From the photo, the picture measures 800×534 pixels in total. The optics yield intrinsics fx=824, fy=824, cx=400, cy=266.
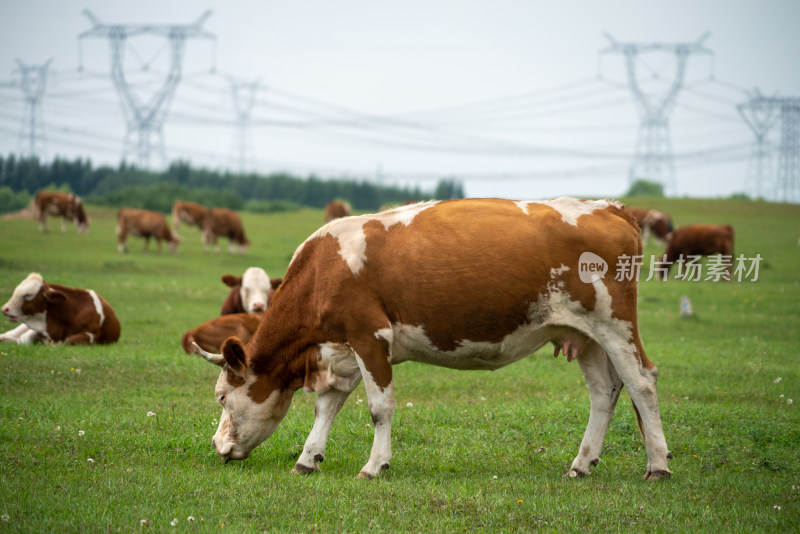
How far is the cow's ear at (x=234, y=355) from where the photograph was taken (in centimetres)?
747

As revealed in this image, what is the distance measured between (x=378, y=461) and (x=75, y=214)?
42233 millimetres

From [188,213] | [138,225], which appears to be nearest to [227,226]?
[188,213]

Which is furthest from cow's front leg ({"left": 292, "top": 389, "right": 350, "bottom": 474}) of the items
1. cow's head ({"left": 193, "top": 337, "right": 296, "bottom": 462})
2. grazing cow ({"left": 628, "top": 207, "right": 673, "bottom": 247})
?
grazing cow ({"left": 628, "top": 207, "right": 673, "bottom": 247})

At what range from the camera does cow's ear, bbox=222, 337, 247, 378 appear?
7.47m

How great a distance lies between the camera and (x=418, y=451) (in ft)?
26.6

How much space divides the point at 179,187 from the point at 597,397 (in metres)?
63.3

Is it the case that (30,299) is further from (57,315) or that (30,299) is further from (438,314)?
(438,314)

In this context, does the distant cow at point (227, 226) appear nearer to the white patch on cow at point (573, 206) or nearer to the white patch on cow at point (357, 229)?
the white patch on cow at point (357, 229)

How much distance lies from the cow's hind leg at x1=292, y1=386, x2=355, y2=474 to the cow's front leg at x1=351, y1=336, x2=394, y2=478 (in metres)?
0.47

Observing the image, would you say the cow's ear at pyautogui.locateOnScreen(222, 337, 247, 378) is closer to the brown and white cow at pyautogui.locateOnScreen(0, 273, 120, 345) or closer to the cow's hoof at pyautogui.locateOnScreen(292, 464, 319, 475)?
the cow's hoof at pyautogui.locateOnScreen(292, 464, 319, 475)

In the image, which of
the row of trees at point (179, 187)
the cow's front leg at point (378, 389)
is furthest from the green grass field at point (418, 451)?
the row of trees at point (179, 187)

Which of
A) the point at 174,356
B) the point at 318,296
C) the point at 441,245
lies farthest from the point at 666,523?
the point at 174,356

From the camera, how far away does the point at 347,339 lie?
7.39 m

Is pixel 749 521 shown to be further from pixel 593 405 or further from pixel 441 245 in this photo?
pixel 441 245
